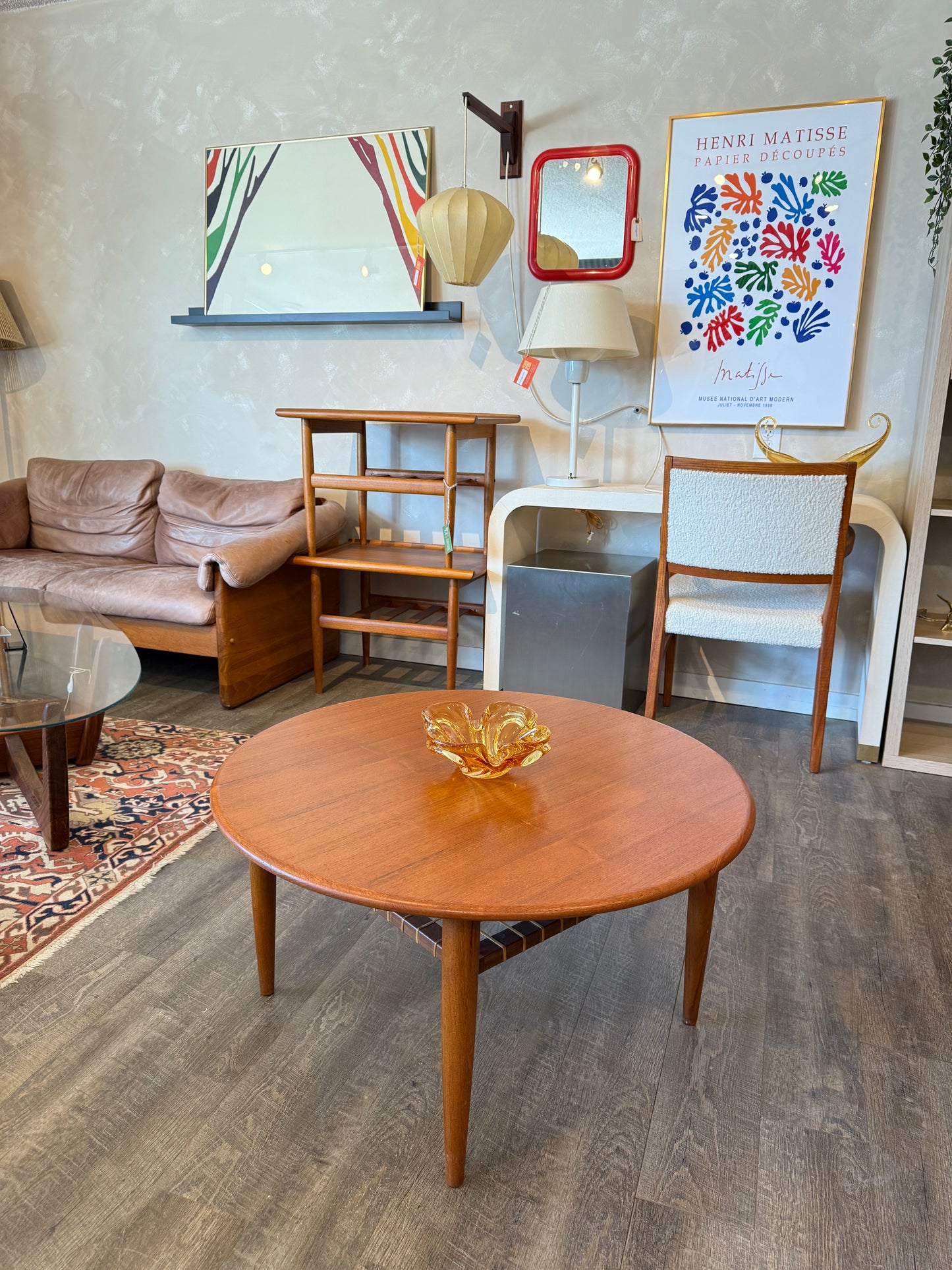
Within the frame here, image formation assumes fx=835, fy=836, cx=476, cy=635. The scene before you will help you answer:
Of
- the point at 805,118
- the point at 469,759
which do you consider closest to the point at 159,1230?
the point at 469,759

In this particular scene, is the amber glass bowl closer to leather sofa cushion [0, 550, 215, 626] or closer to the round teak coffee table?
the round teak coffee table

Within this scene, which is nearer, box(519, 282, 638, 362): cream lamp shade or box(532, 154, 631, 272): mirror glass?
box(519, 282, 638, 362): cream lamp shade

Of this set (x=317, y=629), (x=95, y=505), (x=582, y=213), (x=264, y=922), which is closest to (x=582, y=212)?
(x=582, y=213)

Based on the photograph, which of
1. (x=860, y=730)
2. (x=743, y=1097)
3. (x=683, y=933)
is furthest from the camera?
(x=860, y=730)

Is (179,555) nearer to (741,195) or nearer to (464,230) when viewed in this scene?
(464,230)

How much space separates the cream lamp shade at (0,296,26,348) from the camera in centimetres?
378

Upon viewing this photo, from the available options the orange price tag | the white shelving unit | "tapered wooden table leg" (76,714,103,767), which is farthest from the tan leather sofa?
the white shelving unit

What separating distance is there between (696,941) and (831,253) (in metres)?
2.40

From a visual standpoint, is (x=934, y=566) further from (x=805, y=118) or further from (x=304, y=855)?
(x=304, y=855)

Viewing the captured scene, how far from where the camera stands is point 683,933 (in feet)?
5.57

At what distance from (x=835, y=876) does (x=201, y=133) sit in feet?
12.0
